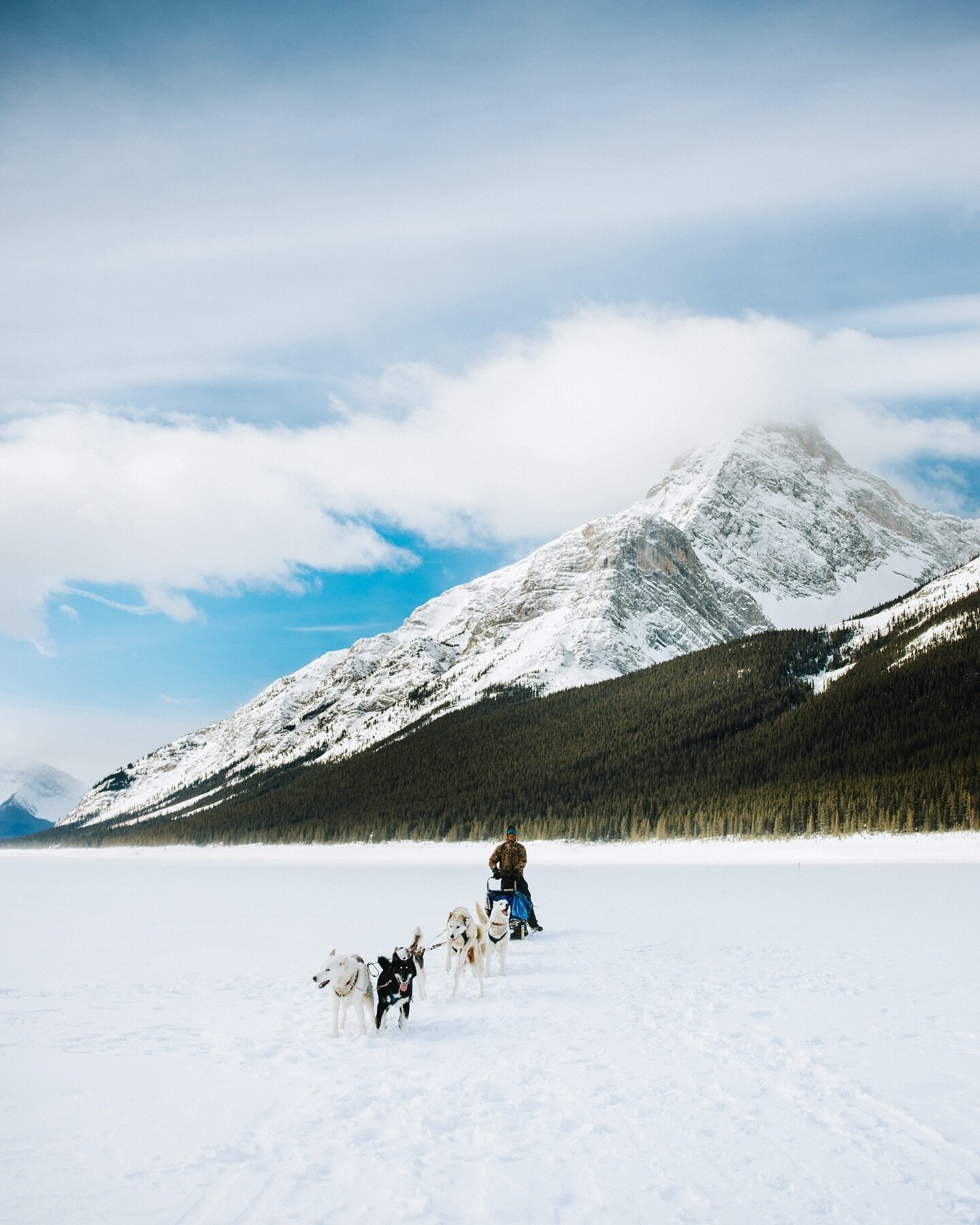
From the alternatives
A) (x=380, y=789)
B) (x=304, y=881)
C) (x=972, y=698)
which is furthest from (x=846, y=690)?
(x=304, y=881)

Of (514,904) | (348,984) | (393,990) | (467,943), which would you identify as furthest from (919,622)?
(348,984)

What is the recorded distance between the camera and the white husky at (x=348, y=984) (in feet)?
29.7

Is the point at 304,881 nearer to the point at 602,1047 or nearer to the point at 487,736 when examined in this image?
the point at 602,1047

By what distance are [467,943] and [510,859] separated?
5327 mm

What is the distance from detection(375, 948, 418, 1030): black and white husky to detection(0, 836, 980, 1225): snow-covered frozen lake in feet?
0.86

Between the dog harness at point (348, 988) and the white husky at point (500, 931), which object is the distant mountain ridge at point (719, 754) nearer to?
the white husky at point (500, 931)

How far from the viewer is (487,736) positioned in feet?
388

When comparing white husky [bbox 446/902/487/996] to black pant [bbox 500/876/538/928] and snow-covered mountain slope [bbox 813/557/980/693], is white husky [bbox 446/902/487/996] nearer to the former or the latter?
black pant [bbox 500/876/538/928]

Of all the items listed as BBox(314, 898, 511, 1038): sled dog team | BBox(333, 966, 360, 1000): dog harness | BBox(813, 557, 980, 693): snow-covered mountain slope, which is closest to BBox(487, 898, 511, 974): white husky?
BBox(314, 898, 511, 1038): sled dog team

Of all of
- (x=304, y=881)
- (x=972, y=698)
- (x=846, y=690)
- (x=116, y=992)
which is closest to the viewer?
(x=116, y=992)

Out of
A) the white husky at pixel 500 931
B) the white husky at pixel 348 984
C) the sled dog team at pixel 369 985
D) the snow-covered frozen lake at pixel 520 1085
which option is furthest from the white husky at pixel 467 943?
the white husky at pixel 348 984

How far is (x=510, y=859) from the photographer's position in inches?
661

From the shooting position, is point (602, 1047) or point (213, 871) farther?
point (213, 871)

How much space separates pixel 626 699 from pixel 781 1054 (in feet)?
345
